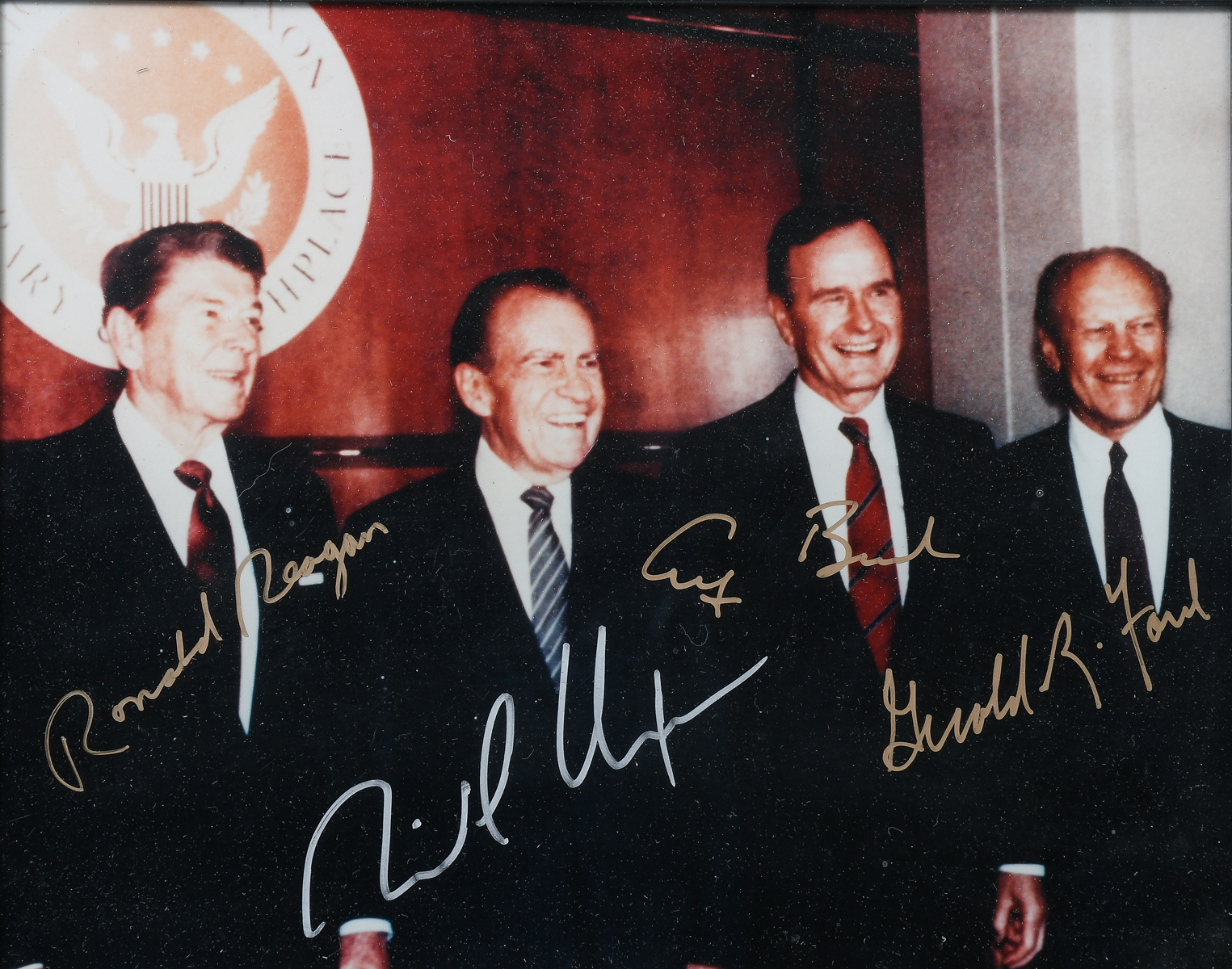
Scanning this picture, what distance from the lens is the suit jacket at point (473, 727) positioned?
151 centimetres

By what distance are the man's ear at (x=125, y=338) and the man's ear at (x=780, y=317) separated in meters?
1.08

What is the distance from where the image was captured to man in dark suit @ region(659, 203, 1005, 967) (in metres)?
1.57

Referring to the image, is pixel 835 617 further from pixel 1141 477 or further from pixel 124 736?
pixel 124 736

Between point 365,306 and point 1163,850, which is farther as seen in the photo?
point 1163,850

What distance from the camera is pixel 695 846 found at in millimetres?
1552

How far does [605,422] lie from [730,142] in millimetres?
562

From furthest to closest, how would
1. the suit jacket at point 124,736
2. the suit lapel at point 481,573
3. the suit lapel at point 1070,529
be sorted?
the suit lapel at point 1070,529 < the suit lapel at point 481,573 < the suit jacket at point 124,736

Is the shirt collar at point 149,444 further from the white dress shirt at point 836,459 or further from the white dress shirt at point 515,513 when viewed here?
the white dress shirt at point 836,459

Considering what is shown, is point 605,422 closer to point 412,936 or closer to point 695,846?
point 695,846

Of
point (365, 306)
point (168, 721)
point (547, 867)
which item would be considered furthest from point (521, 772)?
point (365, 306)

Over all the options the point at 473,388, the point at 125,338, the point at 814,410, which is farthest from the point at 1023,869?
the point at 125,338

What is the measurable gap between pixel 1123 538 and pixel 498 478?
1.17m
